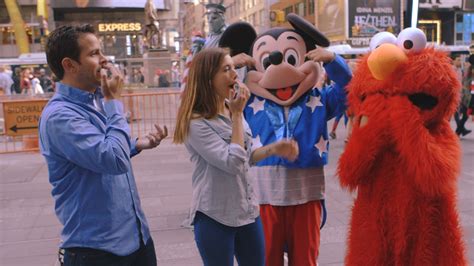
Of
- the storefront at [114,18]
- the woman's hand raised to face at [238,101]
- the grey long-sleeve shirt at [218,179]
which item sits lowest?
the grey long-sleeve shirt at [218,179]

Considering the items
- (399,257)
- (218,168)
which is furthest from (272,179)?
(399,257)

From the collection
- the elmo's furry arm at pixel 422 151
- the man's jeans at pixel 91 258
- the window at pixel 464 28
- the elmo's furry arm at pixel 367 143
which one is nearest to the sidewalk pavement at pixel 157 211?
the elmo's furry arm at pixel 367 143

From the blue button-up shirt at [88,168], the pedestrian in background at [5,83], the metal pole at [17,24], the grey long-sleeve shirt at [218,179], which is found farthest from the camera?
the metal pole at [17,24]

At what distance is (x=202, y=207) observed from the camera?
267 cm

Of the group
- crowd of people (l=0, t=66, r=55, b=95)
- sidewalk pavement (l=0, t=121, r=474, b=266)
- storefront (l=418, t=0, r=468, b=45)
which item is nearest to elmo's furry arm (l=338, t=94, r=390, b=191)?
sidewalk pavement (l=0, t=121, r=474, b=266)

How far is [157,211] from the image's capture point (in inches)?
237

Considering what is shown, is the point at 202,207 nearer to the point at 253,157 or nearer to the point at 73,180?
the point at 253,157

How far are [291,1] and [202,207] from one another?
5249 cm

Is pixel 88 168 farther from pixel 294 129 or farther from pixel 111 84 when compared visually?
pixel 294 129

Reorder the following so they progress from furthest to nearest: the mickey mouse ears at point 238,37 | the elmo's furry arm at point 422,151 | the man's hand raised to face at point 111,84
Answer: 1. the mickey mouse ears at point 238,37
2. the elmo's furry arm at point 422,151
3. the man's hand raised to face at point 111,84

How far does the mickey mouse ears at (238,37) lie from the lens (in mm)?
3600

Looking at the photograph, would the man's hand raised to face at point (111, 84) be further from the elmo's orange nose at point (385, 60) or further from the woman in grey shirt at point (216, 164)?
the elmo's orange nose at point (385, 60)

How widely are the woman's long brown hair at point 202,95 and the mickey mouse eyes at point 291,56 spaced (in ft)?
2.44

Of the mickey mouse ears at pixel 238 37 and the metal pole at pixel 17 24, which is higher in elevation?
the metal pole at pixel 17 24
